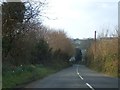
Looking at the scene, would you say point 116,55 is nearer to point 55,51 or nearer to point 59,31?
point 55,51

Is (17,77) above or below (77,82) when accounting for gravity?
above

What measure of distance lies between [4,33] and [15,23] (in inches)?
37.7

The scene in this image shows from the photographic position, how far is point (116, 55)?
49625 mm

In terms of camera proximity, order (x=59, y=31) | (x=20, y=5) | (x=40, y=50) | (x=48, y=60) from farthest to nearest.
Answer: (x=59, y=31)
(x=48, y=60)
(x=40, y=50)
(x=20, y=5)

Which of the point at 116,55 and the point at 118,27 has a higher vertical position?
the point at 118,27

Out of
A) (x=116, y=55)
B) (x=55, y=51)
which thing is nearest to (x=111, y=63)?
(x=116, y=55)

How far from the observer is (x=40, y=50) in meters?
66.3

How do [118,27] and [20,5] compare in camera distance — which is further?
[118,27]

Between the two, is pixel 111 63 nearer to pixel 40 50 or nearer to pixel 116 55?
pixel 116 55

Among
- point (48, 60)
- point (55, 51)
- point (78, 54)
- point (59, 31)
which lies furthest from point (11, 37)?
point (78, 54)

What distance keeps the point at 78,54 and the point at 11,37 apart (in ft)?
449

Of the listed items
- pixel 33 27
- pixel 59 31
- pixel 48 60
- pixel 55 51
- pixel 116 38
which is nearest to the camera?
pixel 33 27

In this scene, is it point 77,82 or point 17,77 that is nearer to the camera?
point 77,82

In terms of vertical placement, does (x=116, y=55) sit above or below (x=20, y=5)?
below
